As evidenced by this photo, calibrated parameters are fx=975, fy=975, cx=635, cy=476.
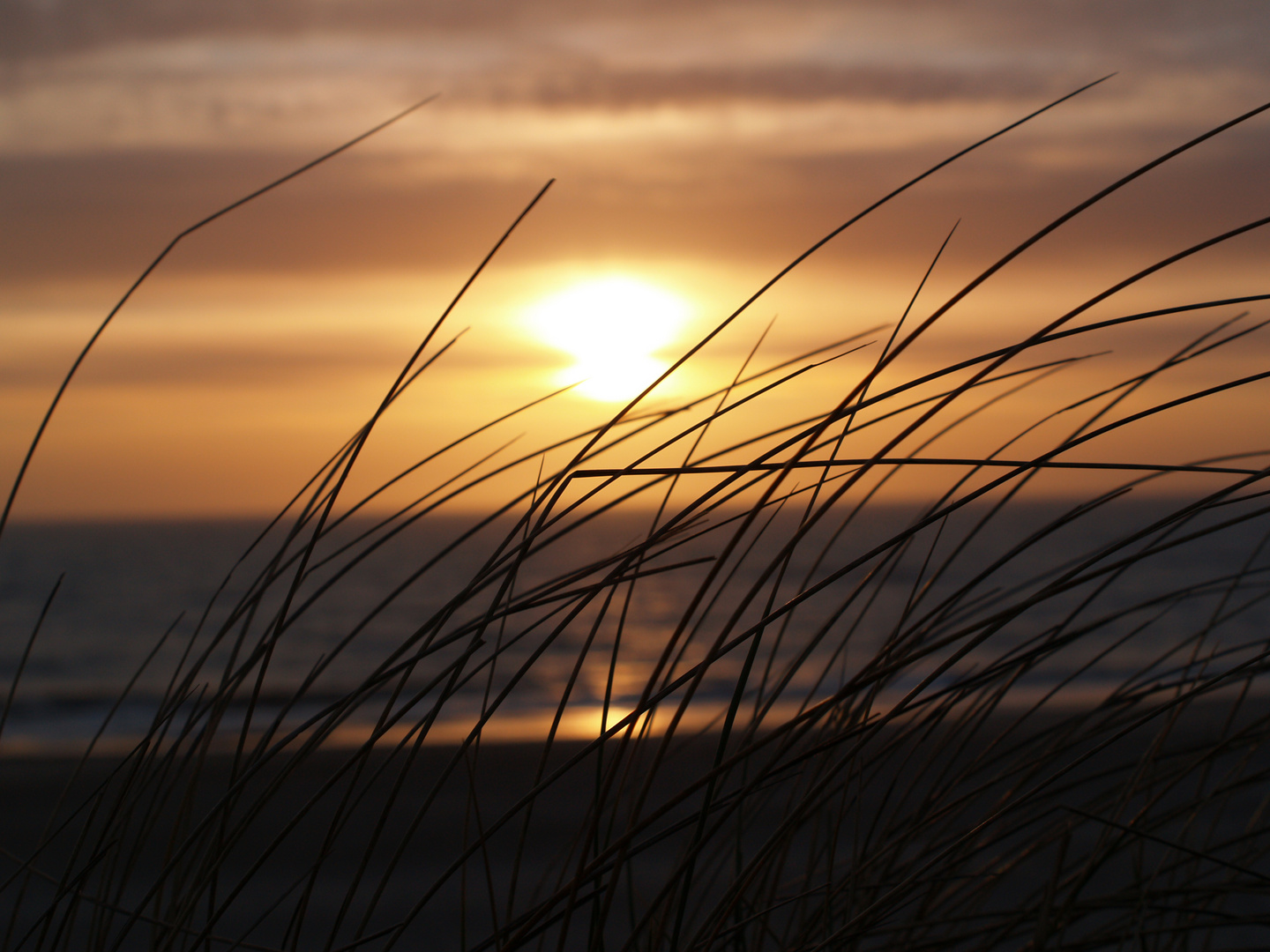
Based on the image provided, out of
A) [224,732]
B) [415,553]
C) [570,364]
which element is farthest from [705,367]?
[415,553]

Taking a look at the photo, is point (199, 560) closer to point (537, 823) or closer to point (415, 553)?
point (415, 553)

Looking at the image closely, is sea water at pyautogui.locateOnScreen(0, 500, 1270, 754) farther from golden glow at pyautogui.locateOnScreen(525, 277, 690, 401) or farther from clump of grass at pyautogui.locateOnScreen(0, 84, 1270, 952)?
golden glow at pyautogui.locateOnScreen(525, 277, 690, 401)

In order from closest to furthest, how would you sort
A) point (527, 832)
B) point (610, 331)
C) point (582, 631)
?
point (610, 331) → point (527, 832) → point (582, 631)

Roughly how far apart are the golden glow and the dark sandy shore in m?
0.32

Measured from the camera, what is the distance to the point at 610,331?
2.93 feet

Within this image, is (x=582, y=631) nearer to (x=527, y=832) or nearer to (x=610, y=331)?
(x=527, y=832)

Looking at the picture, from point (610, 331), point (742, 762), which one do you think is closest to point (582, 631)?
point (742, 762)

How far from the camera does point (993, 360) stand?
596mm

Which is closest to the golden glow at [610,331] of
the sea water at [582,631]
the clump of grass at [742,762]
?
the clump of grass at [742,762]

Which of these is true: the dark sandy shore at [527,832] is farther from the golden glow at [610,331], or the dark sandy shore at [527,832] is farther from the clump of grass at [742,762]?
the golden glow at [610,331]

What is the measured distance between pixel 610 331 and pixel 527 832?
638mm

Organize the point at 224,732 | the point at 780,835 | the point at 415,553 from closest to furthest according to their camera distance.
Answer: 1. the point at 780,835
2. the point at 224,732
3. the point at 415,553

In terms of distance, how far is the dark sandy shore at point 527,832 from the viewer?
68cm

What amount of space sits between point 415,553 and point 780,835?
95.5 feet
